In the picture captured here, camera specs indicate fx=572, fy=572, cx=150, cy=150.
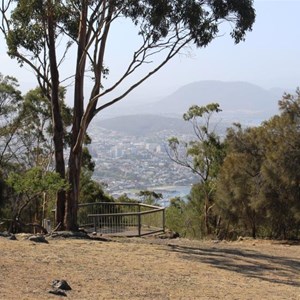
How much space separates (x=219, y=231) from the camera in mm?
32812

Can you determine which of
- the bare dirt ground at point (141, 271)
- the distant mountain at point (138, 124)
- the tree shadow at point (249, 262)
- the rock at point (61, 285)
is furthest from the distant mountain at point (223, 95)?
the rock at point (61, 285)

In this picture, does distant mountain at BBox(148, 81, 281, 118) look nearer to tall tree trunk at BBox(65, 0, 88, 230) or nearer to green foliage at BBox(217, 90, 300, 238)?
green foliage at BBox(217, 90, 300, 238)

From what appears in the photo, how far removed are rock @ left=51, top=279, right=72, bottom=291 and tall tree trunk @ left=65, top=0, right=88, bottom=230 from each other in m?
9.02

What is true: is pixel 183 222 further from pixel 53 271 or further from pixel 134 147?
pixel 134 147

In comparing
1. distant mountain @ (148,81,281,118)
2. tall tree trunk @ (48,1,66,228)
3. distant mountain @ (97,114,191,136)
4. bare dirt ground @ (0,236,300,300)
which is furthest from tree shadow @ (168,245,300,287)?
distant mountain @ (148,81,281,118)

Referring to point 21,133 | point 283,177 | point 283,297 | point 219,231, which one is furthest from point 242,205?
point 283,297

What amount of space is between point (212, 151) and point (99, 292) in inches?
1120

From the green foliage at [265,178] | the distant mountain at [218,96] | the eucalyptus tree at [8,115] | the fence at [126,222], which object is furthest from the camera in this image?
the distant mountain at [218,96]

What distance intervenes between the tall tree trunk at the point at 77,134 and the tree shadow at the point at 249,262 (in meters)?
3.67

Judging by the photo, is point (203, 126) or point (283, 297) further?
point (203, 126)

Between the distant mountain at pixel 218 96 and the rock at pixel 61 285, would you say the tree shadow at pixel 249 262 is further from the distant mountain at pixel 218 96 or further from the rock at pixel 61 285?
the distant mountain at pixel 218 96

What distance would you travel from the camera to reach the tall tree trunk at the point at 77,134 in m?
17.2

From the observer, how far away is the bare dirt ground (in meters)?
8.38

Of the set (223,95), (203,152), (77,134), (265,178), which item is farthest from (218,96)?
(77,134)
